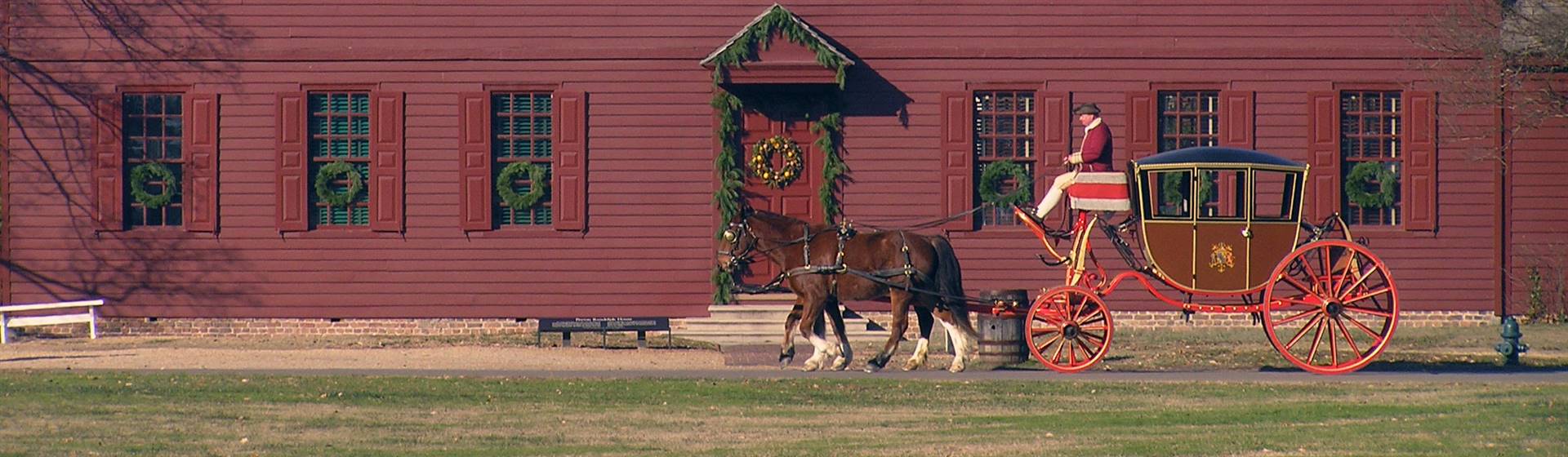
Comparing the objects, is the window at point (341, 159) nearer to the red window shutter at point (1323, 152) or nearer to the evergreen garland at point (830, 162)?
the evergreen garland at point (830, 162)

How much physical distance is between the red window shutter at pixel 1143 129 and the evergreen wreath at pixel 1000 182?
1.32 metres

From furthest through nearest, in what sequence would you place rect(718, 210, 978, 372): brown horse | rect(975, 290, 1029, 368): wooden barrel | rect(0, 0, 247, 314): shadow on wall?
rect(0, 0, 247, 314): shadow on wall
rect(975, 290, 1029, 368): wooden barrel
rect(718, 210, 978, 372): brown horse

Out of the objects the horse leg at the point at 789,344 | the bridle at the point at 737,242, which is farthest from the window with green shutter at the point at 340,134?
the horse leg at the point at 789,344

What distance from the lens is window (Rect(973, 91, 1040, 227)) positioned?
2412 centimetres

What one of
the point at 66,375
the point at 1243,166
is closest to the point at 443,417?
the point at 66,375

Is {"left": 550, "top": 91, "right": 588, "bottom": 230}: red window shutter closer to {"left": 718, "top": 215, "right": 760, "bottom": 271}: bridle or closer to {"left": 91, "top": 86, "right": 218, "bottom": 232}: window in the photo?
{"left": 91, "top": 86, "right": 218, "bottom": 232}: window

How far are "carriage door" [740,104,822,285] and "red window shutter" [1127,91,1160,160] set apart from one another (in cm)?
382

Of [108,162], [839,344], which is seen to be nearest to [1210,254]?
[839,344]

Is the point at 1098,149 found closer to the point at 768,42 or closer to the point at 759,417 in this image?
the point at 759,417

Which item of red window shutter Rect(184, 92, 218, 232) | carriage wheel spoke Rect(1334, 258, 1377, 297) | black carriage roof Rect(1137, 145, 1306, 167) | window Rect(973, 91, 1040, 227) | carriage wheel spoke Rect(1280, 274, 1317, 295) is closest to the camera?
black carriage roof Rect(1137, 145, 1306, 167)

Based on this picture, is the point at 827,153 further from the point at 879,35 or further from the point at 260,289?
the point at 260,289

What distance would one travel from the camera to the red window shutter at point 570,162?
2389 centimetres

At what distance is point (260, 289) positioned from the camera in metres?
24.2

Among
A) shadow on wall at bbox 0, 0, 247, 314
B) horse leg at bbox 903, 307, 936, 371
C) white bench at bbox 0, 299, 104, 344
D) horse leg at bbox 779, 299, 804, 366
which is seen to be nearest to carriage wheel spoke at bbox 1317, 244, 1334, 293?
horse leg at bbox 903, 307, 936, 371
